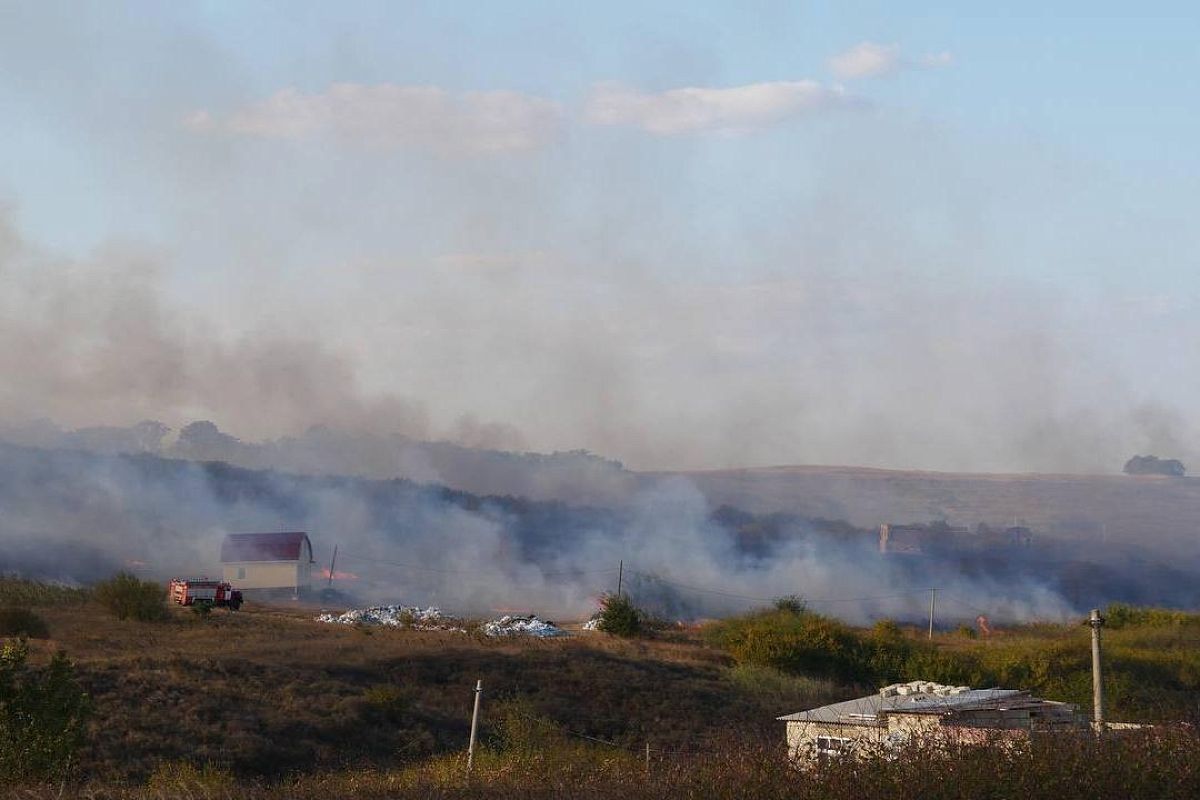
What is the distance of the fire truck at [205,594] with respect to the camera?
2608 inches

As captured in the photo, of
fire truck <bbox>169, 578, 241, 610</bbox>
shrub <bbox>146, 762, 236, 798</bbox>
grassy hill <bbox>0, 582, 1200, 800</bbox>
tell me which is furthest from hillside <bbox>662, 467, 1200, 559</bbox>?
shrub <bbox>146, 762, 236, 798</bbox>

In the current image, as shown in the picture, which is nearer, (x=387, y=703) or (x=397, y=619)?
(x=387, y=703)

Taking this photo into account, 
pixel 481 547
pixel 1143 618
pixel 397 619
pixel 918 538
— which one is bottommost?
pixel 397 619

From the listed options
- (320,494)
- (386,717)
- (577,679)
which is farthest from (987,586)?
(386,717)

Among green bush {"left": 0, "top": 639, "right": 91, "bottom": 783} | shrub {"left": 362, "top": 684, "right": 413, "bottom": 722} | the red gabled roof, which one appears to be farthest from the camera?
the red gabled roof

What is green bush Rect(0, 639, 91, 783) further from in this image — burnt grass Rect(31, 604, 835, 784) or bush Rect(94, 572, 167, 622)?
bush Rect(94, 572, 167, 622)

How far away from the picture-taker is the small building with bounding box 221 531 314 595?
84.6m

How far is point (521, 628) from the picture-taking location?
64062 mm

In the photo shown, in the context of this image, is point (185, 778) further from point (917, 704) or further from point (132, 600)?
point (132, 600)

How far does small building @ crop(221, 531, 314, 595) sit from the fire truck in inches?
648

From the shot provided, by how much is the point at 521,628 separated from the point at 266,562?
2697 centimetres

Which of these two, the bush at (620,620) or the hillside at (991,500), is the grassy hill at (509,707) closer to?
the bush at (620,620)

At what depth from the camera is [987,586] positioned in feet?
332

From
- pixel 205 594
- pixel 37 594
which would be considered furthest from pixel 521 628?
pixel 37 594
